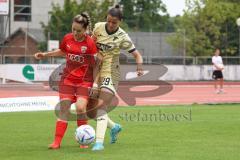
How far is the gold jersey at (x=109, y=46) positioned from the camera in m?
10.6

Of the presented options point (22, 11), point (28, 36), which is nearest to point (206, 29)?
point (28, 36)

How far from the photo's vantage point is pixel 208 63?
165ft

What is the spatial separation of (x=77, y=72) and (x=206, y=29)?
47339 mm

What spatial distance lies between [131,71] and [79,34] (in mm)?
22822

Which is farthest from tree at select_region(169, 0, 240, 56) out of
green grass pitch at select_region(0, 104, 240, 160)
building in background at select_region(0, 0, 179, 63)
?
green grass pitch at select_region(0, 104, 240, 160)

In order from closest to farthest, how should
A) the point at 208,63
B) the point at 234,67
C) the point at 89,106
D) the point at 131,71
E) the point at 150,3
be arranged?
1. the point at 89,106
2. the point at 131,71
3. the point at 234,67
4. the point at 208,63
5. the point at 150,3

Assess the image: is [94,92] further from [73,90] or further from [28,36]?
[28,36]

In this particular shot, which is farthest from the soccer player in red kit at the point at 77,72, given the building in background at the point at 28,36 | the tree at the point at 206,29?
the tree at the point at 206,29

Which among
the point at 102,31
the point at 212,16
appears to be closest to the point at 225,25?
the point at 212,16

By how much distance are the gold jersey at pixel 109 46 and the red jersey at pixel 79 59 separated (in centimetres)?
25

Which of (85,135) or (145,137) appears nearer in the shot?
(85,135)

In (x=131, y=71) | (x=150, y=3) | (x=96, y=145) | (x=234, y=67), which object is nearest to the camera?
(x=96, y=145)

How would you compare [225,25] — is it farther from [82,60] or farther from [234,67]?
[82,60]

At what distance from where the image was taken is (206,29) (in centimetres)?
5681
